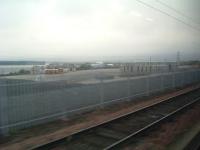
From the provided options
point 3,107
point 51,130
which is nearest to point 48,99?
point 51,130

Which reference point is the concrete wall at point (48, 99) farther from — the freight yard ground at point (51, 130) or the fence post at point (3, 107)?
the freight yard ground at point (51, 130)

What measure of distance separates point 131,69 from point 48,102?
31.2m

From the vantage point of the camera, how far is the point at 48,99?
10.4 m

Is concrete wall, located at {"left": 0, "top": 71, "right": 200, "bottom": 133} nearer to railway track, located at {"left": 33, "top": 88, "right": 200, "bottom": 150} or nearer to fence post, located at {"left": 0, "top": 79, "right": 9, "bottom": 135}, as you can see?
fence post, located at {"left": 0, "top": 79, "right": 9, "bottom": 135}

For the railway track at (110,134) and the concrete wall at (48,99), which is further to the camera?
the concrete wall at (48,99)

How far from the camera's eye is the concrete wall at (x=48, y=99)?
8922 millimetres

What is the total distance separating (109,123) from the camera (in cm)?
1024

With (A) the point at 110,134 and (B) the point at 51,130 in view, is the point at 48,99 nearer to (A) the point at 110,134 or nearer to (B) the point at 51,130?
(B) the point at 51,130

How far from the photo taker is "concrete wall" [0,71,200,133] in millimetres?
8922

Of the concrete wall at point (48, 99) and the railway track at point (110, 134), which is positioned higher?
the concrete wall at point (48, 99)

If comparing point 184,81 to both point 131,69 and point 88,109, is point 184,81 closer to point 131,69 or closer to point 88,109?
point 131,69

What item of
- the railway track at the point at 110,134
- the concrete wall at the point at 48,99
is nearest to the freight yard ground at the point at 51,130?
the concrete wall at the point at 48,99

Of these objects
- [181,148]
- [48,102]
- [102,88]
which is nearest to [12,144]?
[48,102]

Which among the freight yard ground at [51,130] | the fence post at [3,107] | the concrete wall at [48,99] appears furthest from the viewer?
the concrete wall at [48,99]
